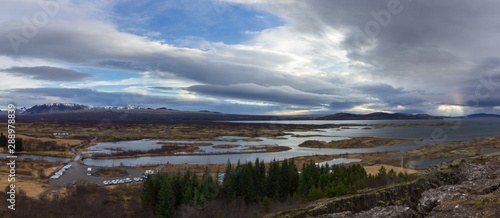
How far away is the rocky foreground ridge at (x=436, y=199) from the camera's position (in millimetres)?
12727

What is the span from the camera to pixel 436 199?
14.7 m

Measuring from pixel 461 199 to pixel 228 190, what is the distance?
39.4 meters

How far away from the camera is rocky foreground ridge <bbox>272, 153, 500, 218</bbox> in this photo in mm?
12727

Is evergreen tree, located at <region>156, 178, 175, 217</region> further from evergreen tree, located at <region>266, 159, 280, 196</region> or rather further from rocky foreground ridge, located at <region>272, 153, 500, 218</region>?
rocky foreground ridge, located at <region>272, 153, 500, 218</region>

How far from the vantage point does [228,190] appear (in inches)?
1933

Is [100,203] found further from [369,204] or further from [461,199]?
[461,199]

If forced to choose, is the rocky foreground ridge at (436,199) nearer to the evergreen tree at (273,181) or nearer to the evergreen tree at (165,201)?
the evergreen tree at (165,201)

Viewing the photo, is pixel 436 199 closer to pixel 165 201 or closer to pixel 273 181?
pixel 165 201

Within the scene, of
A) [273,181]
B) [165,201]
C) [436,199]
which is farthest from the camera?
[273,181]

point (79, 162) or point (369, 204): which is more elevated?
point (369, 204)

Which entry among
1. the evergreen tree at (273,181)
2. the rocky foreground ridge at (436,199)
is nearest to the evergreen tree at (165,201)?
the evergreen tree at (273,181)

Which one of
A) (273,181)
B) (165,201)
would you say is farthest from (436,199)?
(273,181)

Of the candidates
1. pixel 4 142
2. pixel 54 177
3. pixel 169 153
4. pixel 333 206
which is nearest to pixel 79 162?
pixel 54 177

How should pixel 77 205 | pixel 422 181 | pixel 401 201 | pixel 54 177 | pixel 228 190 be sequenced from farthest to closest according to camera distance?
1. pixel 54 177
2. pixel 228 190
3. pixel 77 205
4. pixel 422 181
5. pixel 401 201
